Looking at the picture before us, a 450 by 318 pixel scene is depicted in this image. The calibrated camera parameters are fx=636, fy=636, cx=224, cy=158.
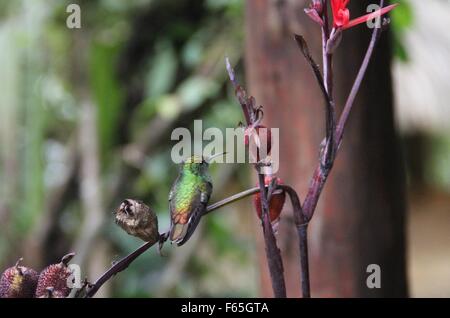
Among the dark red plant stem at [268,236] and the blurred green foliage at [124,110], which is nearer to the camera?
the dark red plant stem at [268,236]

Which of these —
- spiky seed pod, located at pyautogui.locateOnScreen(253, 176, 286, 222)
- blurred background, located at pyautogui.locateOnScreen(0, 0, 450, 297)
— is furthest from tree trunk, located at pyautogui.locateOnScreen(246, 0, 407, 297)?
blurred background, located at pyautogui.locateOnScreen(0, 0, 450, 297)

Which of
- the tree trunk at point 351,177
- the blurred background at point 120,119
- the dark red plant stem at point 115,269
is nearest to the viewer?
the dark red plant stem at point 115,269

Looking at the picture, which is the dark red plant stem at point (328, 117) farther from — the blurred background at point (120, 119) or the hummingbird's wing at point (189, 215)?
the blurred background at point (120, 119)

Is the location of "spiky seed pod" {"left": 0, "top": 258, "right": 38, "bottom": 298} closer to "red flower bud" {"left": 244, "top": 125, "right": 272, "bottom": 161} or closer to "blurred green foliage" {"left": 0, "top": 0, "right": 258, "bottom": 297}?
"red flower bud" {"left": 244, "top": 125, "right": 272, "bottom": 161}

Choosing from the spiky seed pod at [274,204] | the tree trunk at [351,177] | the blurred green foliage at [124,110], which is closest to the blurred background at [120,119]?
the blurred green foliage at [124,110]

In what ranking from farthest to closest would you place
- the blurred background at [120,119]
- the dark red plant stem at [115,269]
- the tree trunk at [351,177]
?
the blurred background at [120,119] → the tree trunk at [351,177] → the dark red plant stem at [115,269]

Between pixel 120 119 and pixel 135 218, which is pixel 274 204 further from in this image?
pixel 120 119
